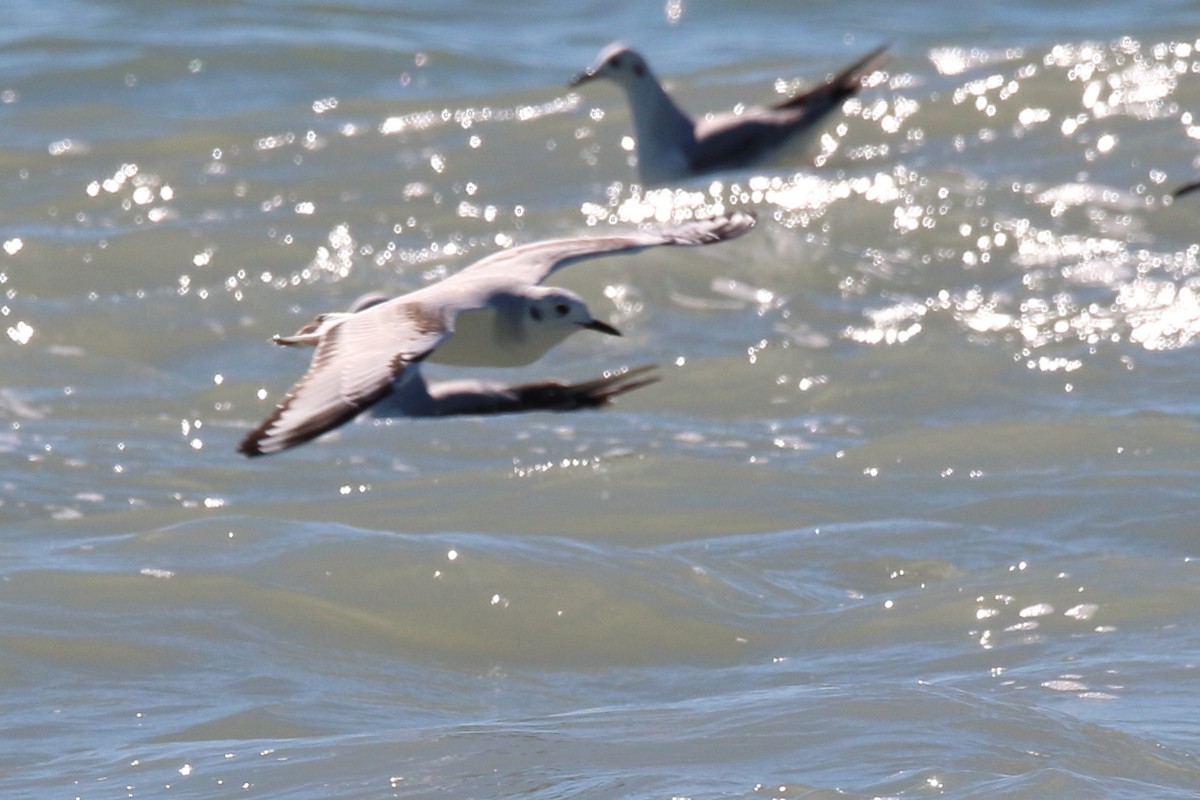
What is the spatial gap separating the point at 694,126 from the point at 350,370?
21.6 ft

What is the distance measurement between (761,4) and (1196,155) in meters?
6.62

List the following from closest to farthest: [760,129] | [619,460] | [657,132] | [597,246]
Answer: [597,246], [619,460], [657,132], [760,129]

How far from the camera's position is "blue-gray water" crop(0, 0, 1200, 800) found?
4.20 metres

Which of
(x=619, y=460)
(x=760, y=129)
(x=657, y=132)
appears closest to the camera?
(x=619, y=460)

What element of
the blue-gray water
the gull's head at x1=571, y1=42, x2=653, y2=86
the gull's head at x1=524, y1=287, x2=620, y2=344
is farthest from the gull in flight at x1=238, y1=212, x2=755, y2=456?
the gull's head at x1=571, y1=42, x2=653, y2=86

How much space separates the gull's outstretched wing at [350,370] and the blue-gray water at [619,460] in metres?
0.64

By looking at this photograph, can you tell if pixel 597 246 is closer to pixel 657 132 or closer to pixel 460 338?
pixel 460 338

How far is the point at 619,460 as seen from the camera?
6.86 metres

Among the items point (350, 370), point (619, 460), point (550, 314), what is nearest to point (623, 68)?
point (619, 460)

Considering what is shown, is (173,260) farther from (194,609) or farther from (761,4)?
(761,4)

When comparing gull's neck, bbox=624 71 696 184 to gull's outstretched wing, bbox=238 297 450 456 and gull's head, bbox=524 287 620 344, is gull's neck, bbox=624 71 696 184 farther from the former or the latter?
gull's outstretched wing, bbox=238 297 450 456

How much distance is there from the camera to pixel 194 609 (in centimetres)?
520

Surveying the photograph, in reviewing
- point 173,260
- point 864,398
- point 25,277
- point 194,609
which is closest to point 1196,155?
point 864,398

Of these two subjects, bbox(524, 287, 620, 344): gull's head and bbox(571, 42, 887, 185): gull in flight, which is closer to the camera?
bbox(524, 287, 620, 344): gull's head
